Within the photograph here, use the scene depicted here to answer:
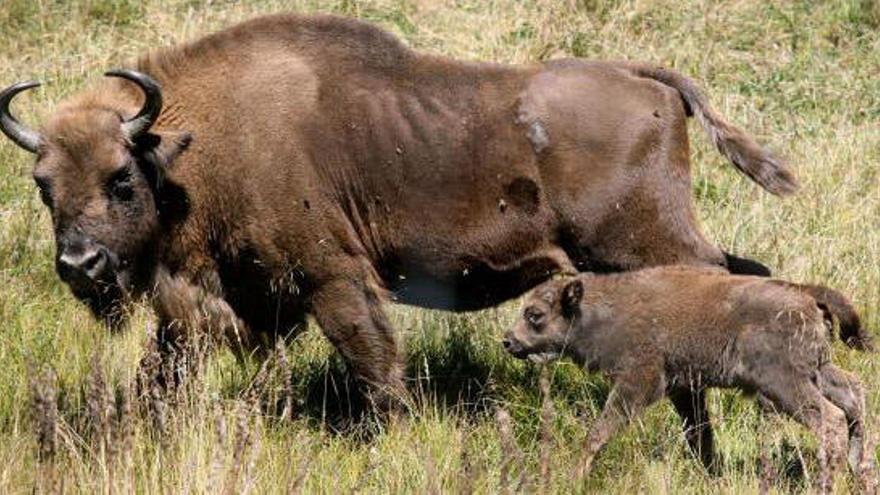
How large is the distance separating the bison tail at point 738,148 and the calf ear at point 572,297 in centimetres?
Answer: 108

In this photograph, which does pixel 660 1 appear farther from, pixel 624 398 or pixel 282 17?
pixel 624 398

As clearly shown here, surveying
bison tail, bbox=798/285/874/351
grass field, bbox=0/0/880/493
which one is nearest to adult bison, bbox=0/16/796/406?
grass field, bbox=0/0/880/493

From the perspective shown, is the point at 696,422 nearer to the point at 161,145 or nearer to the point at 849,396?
the point at 849,396

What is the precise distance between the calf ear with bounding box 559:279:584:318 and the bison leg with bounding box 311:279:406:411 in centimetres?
87

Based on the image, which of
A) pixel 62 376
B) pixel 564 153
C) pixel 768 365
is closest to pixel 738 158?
pixel 564 153

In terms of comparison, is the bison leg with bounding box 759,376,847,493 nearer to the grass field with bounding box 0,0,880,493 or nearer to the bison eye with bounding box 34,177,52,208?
the grass field with bounding box 0,0,880,493

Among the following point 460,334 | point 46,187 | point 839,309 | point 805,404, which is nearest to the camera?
point 805,404

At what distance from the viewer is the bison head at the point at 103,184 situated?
775cm

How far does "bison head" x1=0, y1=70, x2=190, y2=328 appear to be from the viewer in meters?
7.75

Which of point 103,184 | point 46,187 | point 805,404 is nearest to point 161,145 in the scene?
point 103,184

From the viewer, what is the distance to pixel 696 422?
7.64m

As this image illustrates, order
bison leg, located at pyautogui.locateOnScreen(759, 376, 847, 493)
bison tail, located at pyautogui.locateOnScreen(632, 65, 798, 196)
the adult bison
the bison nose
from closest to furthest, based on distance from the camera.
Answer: bison leg, located at pyautogui.locateOnScreen(759, 376, 847, 493) → the bison nose → the adult bison → bison tail, located at pyautogui.locateOnScreen(632, 65, 798, 196)

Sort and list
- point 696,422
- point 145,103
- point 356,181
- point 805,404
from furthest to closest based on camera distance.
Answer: point 356,181, point 145,103, point 696,422, point 805,404

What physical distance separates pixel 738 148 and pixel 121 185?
307cm
